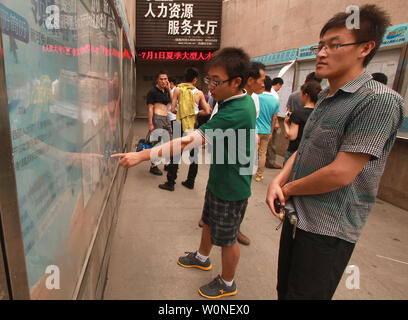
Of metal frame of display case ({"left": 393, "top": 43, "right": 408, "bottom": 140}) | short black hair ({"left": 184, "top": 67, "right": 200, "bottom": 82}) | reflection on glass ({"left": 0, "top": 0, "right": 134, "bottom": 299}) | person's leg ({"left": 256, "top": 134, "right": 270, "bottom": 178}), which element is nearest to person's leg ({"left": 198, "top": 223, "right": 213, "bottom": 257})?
reflection on glass ({"left": 0, "top": 0, "right": 134, "bottom": 299})

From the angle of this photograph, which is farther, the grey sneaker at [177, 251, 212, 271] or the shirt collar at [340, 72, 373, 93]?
the grey sneaker at [177, 251, 212, 271]

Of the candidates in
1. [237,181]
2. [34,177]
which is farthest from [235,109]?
[34,177]

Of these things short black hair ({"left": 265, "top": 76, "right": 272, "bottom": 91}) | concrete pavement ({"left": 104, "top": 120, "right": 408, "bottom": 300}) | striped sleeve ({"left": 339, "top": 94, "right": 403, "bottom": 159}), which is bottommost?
concrete pavement ({"left": 104, "top": 120, "right": 408, "bottom": 300})

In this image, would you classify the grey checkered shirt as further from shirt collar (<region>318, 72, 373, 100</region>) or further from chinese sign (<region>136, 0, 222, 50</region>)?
chinese sign (<region>136, 0, 222, 50</region>)

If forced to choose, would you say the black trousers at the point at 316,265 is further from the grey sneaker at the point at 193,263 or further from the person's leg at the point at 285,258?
the grey sneaker at the point at 193,263

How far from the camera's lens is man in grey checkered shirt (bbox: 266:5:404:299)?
0.94 meters

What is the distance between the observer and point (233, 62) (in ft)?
4.99

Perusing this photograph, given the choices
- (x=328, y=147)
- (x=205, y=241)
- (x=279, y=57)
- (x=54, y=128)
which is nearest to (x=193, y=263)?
(x=205, y=241)

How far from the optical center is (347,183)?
98cm

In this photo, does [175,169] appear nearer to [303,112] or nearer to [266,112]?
[266,112]

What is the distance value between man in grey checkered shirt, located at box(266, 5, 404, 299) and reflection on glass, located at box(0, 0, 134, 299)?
94cm

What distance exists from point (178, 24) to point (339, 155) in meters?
9.98
